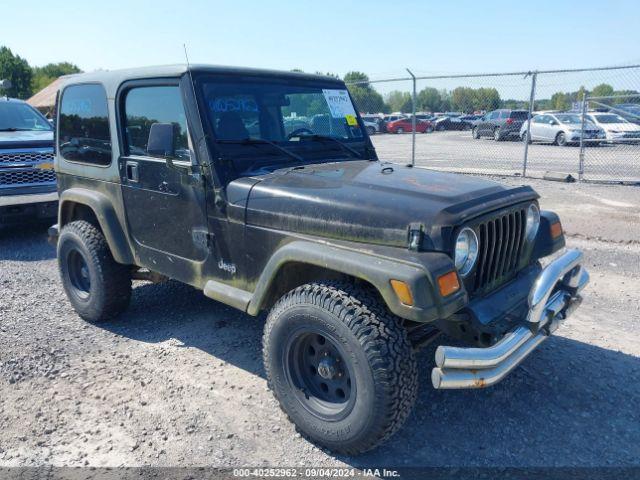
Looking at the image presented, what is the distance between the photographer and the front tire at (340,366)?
2.53 metres

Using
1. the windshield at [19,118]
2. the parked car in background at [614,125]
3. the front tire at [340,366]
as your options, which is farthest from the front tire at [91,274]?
the parked car in background at [614,125]

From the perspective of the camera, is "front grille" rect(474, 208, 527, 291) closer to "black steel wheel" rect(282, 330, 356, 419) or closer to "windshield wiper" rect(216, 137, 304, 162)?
"black steel wheel" rect(282, 330, 356, 419)

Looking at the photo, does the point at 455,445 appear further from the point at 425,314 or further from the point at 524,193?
the point at 524,193

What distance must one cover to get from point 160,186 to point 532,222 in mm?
A: 2439

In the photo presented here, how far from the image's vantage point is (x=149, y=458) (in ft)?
9.37

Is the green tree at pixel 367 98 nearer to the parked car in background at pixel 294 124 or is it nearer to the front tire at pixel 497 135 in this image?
the front tire at pixel 497 135

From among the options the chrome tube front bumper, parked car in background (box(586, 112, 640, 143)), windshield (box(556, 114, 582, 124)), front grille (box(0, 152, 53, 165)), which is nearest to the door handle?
the chrome tube front bumper

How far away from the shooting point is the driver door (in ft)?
11.2

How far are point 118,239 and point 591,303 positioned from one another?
13.2 ft

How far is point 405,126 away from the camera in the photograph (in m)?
33.7

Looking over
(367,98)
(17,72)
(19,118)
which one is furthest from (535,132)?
(17,72)

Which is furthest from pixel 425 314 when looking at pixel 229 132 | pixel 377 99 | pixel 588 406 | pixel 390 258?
pixel 377 99

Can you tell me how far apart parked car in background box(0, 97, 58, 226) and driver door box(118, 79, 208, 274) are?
374 cm

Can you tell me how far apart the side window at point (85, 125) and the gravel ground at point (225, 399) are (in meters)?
1.42
